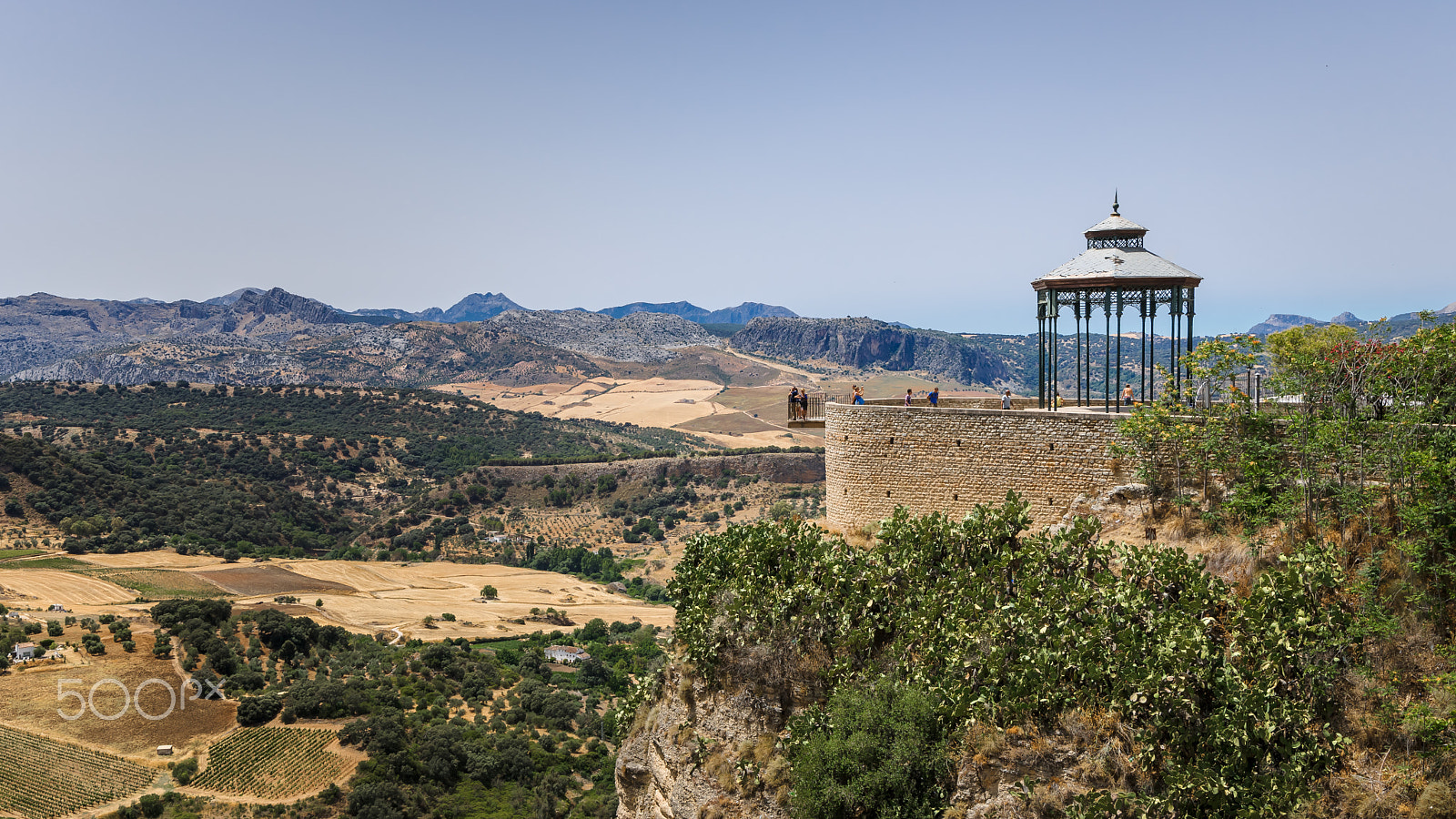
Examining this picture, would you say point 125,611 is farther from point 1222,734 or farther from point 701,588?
point 1222,734

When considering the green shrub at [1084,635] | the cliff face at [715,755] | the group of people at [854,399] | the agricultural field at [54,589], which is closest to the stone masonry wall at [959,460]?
the green shrub at [1084,635]

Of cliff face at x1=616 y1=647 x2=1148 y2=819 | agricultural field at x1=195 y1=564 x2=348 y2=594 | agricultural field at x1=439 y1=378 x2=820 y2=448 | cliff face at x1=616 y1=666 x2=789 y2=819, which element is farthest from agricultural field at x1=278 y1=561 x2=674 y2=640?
agricultural field at x1=439 y1=378 x2=820 y2=448

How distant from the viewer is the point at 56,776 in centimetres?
3491

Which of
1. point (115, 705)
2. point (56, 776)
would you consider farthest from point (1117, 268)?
point (115, 705)

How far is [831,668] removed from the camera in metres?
17.1

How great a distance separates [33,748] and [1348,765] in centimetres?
4550

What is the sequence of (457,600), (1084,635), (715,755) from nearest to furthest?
(1084,635)
(715,755)
(457,600)

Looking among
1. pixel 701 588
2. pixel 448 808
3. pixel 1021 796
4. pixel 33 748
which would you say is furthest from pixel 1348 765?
pixel 33 748

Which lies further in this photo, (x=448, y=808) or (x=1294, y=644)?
(x=448, y=808)

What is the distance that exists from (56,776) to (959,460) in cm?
3773

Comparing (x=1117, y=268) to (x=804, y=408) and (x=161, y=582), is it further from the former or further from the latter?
(x=161, y=582)

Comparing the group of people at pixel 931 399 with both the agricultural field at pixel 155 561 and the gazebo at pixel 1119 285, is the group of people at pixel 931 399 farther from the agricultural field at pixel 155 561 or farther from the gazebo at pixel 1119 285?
the agricultural field at pixel 155 561

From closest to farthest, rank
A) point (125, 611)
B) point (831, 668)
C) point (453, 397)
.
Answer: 1. point (831, 668)
2. point (125, 611)
3. point (453, 397)

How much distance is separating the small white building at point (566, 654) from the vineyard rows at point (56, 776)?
2617cm
